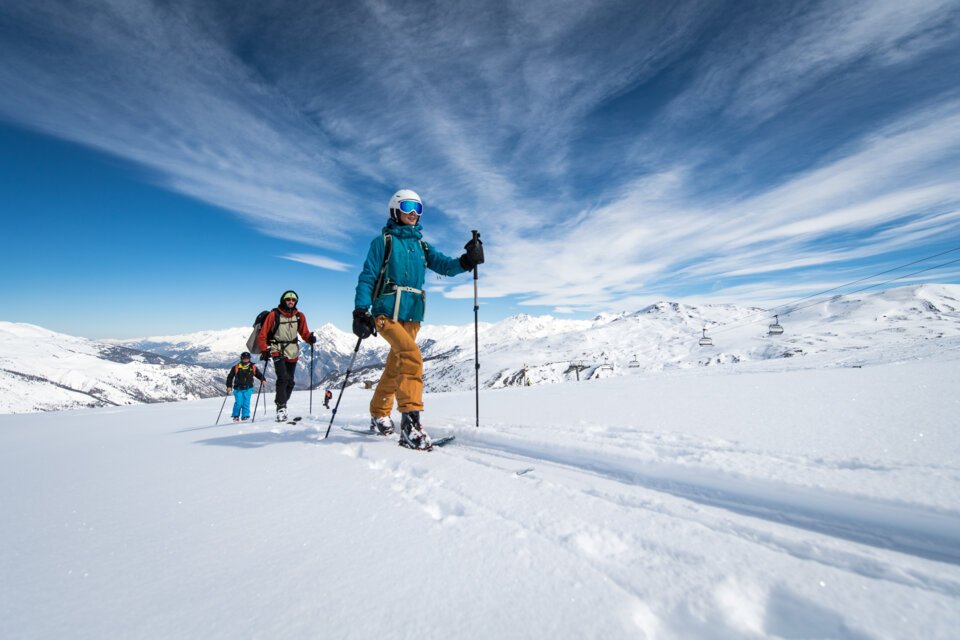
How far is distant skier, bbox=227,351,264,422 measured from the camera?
369 inches

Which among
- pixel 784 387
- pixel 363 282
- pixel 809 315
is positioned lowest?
pixel 784 387

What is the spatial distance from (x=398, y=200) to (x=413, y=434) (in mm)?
3089

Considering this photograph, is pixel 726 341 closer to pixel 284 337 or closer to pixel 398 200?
pixel 284 337

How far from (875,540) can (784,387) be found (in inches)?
173

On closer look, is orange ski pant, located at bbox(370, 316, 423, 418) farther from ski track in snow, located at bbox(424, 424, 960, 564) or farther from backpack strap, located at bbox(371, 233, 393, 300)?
ski track in snow, located at bbox(424, 424, 960, 564)

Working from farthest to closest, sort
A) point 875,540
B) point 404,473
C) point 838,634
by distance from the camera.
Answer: point 404,473
point 875,540
point 838,634

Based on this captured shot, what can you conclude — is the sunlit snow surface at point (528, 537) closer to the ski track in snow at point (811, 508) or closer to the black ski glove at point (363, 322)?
the ski track in snow at point (811, 508)

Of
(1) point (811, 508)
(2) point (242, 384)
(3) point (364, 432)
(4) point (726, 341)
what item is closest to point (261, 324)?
(2) point (242, 384)

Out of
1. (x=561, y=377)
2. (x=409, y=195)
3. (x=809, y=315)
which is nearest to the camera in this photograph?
(x=409, y=195)

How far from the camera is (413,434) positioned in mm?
4328

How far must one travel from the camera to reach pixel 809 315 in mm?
169875

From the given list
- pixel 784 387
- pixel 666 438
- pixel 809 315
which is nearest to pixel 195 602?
pixel 666 438

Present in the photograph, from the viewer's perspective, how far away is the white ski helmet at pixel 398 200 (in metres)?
5.25

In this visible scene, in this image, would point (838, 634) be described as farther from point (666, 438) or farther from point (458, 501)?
point (666, 438)
